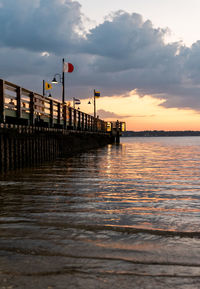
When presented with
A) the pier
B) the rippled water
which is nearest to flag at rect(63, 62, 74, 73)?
the pier

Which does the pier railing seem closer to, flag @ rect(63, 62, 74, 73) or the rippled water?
the rippled water

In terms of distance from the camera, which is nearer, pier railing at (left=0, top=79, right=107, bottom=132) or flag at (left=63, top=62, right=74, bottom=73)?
pier railing at (left=0, top=79, right=107, bottom=132)

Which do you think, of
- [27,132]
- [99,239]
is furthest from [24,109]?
[99,239]

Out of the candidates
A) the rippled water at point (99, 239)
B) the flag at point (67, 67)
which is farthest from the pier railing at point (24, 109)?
the flag at point (67, 67)

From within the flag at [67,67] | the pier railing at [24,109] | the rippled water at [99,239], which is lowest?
the rippled water at [99,239]

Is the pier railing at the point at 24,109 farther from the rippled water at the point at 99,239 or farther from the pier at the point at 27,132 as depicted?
the rippled water at the point at 99,239

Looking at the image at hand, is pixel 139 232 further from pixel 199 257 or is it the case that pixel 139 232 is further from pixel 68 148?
pixel 68 148

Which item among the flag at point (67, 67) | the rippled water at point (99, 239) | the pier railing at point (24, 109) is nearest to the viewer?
the rippled water at point (99, 239)

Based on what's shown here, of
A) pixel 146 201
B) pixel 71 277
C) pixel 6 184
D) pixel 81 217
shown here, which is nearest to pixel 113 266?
pixel 71 277

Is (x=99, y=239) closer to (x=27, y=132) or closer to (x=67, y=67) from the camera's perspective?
(x=27, y=132)

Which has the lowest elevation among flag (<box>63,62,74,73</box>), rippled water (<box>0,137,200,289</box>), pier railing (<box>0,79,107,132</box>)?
rippled water (<box>0,137,200,289</box>)

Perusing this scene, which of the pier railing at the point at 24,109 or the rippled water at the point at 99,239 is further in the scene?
the pier railing at the point at 24,109

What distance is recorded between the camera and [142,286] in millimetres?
2918

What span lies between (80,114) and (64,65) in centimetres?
634
